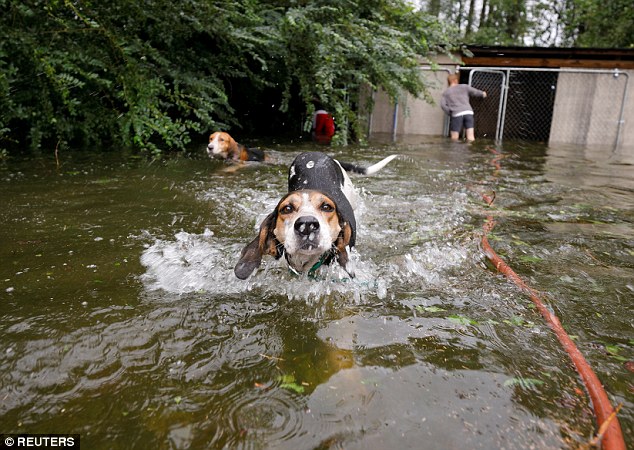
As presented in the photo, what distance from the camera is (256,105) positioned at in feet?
38.4

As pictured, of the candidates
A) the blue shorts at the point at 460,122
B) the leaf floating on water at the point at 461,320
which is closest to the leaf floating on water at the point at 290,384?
the leaf floating on water at the point at 461,320

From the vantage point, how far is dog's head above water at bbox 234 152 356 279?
8.61 ft

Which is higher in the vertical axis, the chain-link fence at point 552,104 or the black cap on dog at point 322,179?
the chain-link fence at point 552,104

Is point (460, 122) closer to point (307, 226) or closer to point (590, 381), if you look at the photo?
point (307, 226)

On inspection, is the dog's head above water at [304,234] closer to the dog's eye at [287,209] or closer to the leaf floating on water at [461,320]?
the dog's eye at [287,209]

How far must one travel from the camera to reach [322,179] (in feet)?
11.9

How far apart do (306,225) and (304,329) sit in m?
0.58

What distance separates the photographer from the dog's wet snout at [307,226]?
8.48ft

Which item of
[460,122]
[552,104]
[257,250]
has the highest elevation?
[552,104]

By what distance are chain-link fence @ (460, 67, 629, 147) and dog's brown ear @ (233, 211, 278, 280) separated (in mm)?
11681

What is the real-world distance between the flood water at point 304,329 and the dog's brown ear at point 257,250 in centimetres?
16

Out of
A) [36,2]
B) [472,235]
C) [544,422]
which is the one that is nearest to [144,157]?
[36,2]

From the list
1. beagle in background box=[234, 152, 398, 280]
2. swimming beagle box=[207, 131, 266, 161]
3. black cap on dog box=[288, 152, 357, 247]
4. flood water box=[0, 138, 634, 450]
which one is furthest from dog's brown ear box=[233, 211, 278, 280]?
swimming beagle box=[207, 131, 266, 161]

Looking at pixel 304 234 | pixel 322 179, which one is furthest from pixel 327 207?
pixel 322 179
